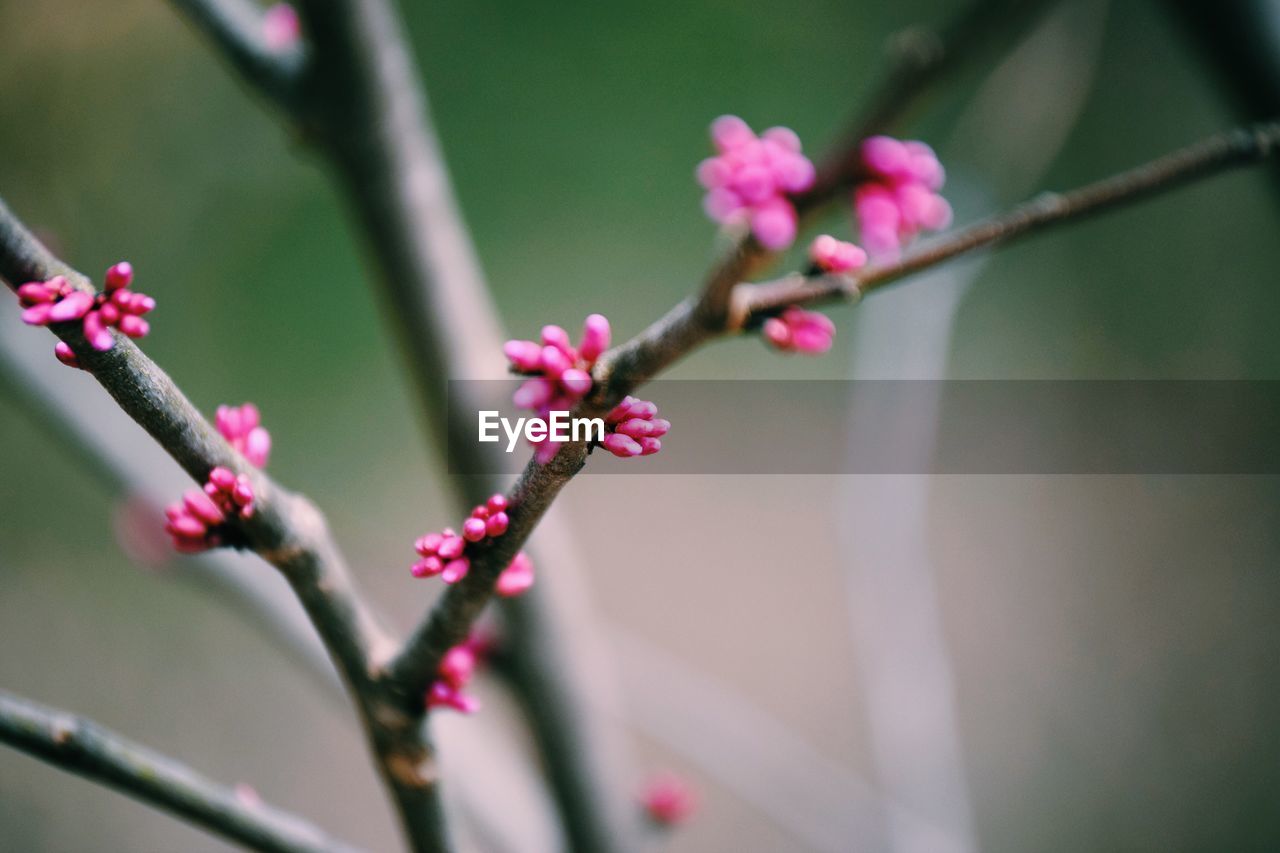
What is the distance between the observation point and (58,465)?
153 centimetres

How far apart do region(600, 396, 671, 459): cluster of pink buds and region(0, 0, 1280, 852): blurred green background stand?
1.21 meters

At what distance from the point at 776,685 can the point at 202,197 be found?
4.99ft

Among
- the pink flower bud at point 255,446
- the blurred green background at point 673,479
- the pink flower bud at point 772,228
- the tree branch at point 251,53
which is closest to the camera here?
the pink flower bud at point 772,228

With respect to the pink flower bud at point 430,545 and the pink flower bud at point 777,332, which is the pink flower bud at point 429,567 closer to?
the pink flower bud at point 430,545

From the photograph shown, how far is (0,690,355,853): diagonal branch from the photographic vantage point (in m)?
0.35

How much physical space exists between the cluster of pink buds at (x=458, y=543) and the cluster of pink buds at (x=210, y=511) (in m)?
0.07

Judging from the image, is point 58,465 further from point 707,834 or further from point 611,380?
point 611,380

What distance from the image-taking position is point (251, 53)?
56 centimetres

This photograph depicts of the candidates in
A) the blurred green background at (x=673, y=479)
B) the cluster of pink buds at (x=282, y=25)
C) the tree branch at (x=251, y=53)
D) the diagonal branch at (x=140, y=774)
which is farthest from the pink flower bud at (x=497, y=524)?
the blurred green background at (x=673, y=479)

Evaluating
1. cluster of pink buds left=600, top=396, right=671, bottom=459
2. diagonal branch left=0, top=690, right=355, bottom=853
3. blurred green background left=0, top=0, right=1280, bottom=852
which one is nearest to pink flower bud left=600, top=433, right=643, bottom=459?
cluster of pink buds left=600, top=396, right=671, bottom=459

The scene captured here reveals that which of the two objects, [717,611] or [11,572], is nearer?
[11,572]

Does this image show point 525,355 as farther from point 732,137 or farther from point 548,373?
point 732,137

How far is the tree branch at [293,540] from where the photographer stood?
273 mm

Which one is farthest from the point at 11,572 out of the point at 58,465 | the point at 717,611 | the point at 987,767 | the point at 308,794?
the point at 987,767
